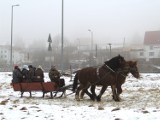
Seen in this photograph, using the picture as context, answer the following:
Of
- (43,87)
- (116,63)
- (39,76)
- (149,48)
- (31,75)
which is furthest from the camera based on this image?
(149,48)

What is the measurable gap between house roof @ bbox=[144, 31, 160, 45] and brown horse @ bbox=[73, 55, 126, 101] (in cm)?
10318

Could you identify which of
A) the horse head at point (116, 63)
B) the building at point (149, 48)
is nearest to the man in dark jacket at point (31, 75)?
the horse head at point (116, 63)

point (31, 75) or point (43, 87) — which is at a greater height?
point (31, 75)

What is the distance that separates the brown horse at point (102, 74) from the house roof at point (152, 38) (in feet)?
339

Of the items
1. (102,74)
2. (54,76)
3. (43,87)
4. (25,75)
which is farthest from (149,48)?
(102,74)

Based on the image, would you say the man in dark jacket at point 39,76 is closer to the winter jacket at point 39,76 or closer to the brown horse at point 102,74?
the winter jacket at point 39,76

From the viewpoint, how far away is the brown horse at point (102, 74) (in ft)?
59.9

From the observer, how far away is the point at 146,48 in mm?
121562

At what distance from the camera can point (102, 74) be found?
723 inches

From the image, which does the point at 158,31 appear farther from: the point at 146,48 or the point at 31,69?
the point at 31,69

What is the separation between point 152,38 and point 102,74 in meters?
106

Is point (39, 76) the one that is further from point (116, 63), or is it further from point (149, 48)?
point (149, 48)

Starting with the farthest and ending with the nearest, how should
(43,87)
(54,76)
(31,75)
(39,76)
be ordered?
(31,75) → (39,76) → (54,76) → (43,87)

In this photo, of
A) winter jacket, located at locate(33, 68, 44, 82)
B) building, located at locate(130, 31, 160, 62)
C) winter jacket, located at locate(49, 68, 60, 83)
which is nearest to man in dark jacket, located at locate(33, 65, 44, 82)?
winter jacket, located at locate(33, 68, 44, 82)
